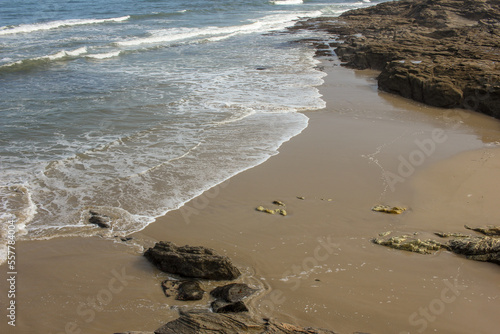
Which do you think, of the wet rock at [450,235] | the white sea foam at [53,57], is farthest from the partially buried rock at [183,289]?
the white sea foam at [53,57]

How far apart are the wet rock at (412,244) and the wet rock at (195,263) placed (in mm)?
2189

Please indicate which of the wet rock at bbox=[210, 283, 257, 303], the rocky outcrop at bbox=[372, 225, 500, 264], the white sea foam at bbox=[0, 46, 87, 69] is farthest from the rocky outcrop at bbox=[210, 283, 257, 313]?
the white sea foam at bbox=[0, 46, 87, 69]

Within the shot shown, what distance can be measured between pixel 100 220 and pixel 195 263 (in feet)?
7.19

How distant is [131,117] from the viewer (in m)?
12.2

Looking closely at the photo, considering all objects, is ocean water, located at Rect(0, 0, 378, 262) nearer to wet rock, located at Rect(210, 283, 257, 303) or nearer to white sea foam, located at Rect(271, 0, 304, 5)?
wet rock, located at Rect(210, 283, 257, 303)

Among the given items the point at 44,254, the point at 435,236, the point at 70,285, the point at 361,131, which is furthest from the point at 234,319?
the point at 361,131

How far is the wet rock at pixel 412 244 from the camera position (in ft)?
19.9

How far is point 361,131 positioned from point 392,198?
3.73 m

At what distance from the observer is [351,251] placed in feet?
20.0

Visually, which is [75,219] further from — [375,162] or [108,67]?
[108,67]

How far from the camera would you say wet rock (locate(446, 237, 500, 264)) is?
228 inches

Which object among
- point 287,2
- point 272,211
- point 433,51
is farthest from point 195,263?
point 287,2

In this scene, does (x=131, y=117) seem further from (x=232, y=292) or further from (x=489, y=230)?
(x=489, y=230)

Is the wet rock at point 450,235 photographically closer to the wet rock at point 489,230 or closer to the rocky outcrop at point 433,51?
the wet rock at point 489,230
